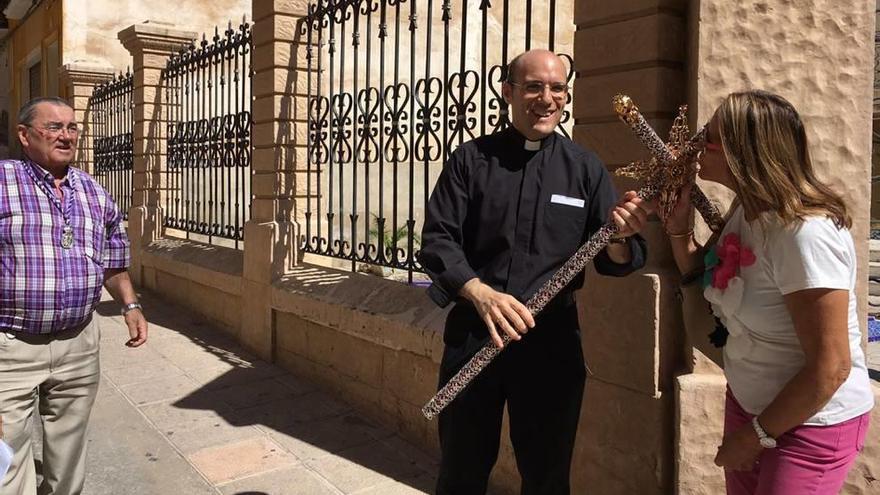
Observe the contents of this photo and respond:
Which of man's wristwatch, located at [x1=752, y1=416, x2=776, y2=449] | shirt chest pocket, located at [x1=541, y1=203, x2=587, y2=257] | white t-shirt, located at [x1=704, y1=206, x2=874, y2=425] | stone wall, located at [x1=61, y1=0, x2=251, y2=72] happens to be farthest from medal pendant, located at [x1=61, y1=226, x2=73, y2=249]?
stone wall, located at [x1=61, y1=0, x2=251, y2=72]

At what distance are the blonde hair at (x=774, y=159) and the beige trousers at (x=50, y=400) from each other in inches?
109

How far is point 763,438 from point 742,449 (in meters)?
0.08

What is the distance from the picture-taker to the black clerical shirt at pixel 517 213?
7.57 ft

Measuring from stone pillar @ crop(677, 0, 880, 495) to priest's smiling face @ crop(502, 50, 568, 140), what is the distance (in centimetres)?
94

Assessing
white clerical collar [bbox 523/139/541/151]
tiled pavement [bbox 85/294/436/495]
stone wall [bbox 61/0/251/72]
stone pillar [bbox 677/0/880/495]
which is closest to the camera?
white clerical collar [bbox 523/139/541/151]

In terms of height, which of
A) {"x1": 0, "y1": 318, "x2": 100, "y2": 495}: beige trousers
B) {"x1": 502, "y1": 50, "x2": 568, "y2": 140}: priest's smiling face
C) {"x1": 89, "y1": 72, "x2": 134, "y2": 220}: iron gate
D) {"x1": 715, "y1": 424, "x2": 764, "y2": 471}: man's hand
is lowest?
{"x1": 0, "y1": 318, "x2": 100, "y2": 495}: beige trousers

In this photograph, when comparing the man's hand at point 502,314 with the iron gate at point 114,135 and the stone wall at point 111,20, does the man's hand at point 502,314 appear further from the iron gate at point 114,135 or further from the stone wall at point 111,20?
the stone wall at point 111,20

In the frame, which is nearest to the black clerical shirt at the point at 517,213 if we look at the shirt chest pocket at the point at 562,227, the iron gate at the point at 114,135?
the shirt chest pocket at the point at 562,227

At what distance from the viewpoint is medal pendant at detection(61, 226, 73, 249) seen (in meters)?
3.06

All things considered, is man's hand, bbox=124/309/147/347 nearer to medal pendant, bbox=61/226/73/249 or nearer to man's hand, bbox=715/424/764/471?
medal pendant, bbox=61/226/73/249

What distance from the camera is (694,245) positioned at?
2.16 m

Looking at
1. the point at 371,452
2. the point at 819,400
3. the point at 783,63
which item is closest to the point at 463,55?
the point at 783,63

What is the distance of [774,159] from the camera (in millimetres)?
1771

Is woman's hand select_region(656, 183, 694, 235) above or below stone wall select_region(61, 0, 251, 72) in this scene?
below
